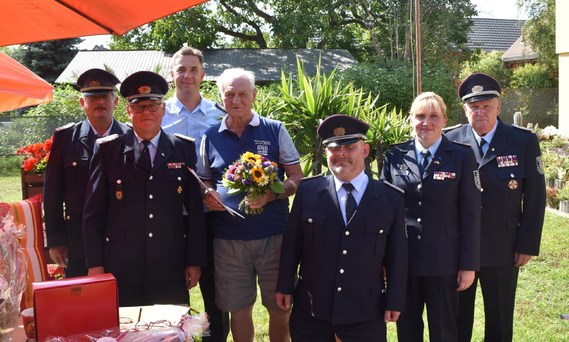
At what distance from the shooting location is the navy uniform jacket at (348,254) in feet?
11.3

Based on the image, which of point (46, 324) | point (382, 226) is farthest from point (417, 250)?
point (46, 324)

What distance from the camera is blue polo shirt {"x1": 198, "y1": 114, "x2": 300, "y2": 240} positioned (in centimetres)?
396

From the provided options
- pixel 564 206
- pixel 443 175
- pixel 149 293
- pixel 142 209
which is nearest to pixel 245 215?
pixel 142 209

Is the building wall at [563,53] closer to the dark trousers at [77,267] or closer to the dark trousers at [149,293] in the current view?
the dark trousers at [149,293]

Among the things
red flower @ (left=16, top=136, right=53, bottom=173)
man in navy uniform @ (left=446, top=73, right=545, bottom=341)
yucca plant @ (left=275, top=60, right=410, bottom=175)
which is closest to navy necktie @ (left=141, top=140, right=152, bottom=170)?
yucca plant @ (left=275, top=60, right=410, bottom=175)

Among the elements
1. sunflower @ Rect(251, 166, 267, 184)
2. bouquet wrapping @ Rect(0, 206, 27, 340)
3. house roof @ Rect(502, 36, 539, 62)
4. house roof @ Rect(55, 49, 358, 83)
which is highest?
house roof @ Rect(502, 36, 539, 62)

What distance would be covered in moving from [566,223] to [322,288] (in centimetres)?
705

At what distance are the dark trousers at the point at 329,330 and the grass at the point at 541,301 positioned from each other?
5.46 feet

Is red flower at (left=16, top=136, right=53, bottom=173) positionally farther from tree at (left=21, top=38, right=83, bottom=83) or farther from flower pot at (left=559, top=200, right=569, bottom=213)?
tree at (left=21, top=38, right=83, bottom=83)

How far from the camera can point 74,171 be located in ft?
13.3

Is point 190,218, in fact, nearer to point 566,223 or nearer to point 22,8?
point 22,8

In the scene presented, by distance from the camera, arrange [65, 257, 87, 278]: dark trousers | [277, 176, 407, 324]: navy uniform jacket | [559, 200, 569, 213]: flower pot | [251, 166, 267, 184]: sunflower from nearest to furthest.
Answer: [277, 176, 407, 324]: navy uniform jacket, [251, 166, 267, 184]: sunflower, [65, 257, 87, 278]: dark trousers, [559, 200, 569, 213]: flower pot

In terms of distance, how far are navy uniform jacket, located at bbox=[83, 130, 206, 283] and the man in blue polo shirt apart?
0.96ft

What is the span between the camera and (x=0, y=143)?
62.5ft
